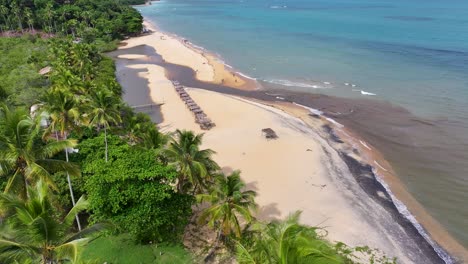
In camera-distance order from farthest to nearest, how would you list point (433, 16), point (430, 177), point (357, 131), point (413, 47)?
point (433, 16) → point (413, 47) → point (357, 131) → point (430, 177)

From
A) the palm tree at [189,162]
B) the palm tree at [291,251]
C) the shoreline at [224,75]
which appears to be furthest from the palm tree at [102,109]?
the shoreline at [224,75]

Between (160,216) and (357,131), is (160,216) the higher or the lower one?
the higher one

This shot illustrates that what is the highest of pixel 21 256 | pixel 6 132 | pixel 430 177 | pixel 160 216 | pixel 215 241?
pixel 6 132

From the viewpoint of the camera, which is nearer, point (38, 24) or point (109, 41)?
point (109, 41)

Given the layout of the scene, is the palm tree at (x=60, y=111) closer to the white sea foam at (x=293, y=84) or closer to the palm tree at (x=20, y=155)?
the palm tree at (x=20, y=155)

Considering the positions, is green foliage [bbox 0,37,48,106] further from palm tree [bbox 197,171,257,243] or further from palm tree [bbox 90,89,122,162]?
palm tree [bbox 197,171,257,243]

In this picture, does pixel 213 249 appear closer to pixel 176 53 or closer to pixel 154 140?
pixel 154 140

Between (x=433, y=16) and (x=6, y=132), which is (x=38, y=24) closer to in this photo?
(x=6, y=132)

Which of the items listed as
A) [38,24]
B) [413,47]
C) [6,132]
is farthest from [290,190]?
[38,24]
